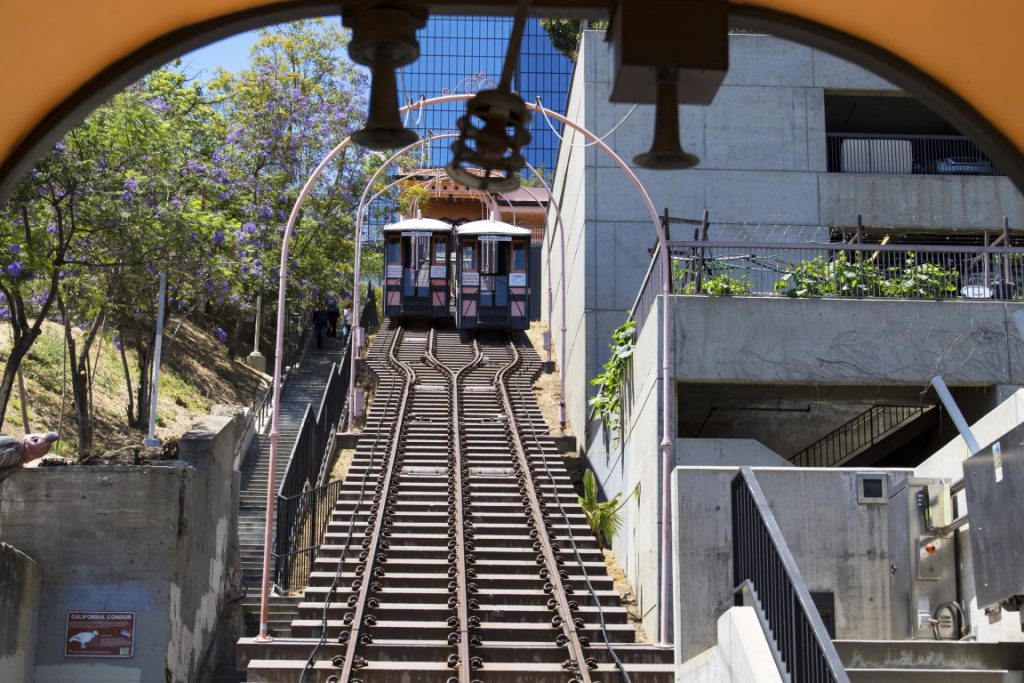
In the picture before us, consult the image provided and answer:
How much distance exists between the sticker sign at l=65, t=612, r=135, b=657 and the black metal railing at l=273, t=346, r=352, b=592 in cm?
260

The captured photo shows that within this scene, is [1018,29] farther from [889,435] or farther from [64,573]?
[889,435]

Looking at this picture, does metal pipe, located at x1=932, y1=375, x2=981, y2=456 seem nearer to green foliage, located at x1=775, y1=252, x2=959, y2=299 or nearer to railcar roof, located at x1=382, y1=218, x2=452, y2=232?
green foliage, located at x1=775, y1=252, x2=959, y2=299

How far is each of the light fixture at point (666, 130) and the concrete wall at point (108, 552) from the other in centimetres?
1040

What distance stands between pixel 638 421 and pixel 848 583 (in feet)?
18.1

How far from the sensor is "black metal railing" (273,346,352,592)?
1557 cm

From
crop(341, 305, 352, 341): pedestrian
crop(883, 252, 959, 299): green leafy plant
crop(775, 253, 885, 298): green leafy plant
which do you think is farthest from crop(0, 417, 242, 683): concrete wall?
Answer: crop(341, 305, 352, 341): pedestrian

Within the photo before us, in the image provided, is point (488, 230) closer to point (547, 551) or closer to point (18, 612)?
point (547, 551)

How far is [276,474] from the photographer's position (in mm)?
19812

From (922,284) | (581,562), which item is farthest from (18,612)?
(922,284)

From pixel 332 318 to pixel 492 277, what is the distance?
7665 millimetres

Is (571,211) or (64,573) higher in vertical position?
(571,211)

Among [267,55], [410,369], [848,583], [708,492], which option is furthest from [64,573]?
[267,55]

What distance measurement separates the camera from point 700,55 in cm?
339

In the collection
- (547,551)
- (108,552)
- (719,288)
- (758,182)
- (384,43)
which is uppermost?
(758,182)
